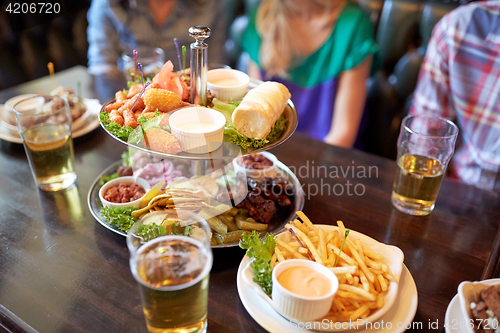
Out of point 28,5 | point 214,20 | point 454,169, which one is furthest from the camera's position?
point 28,5

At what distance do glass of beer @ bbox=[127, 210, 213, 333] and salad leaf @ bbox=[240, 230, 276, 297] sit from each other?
0.56 feet

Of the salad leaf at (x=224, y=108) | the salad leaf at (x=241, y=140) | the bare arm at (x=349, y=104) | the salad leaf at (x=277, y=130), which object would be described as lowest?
the bare arm at (x=349, y=104)

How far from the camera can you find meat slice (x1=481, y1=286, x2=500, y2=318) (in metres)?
0.89

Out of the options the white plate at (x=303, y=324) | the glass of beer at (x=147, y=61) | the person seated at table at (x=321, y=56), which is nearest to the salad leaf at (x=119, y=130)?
the white plate at (x=303, y=324)

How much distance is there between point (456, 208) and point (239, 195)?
34.2 inches

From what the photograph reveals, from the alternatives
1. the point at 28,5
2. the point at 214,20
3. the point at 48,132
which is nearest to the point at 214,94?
the point at 48,132

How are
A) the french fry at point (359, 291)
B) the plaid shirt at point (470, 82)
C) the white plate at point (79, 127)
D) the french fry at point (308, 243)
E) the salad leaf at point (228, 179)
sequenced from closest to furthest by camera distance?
the french fry at point (359, 291) → the french fry at point (308, 243) → the salad leaf at point (228, 179) → the white plate at point (79, 127) → the plaid shirt at point (470, 82)

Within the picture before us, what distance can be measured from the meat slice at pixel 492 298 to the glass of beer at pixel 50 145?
4.82 feet

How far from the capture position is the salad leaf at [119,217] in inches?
51.4

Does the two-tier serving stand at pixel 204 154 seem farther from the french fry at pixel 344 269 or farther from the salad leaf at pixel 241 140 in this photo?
the french fry at pixel 344 269

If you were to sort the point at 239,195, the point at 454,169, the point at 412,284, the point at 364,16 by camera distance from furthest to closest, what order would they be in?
the point at 364,16, the point at 454,169, the point at 239,195, the point at 412,284

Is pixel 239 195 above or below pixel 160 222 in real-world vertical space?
below

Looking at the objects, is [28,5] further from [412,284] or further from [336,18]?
[412,284]

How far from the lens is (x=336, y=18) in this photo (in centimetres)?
276
